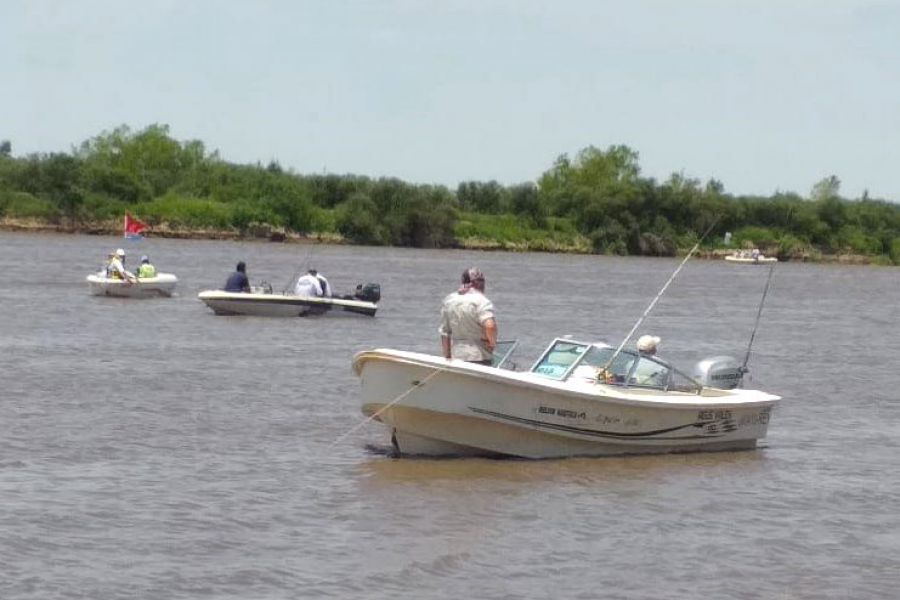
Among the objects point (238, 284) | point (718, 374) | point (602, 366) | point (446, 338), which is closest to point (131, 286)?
→ point (238, 284)

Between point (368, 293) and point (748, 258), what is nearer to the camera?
point (368, 293)

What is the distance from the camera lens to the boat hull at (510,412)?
18.5m

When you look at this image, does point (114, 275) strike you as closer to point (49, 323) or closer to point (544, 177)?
point (49, 323)

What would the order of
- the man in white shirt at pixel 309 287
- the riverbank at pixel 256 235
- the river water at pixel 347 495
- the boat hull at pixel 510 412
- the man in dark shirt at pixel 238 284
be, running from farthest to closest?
the riverbank at pixel 256 235 < the man in white shirt at pixel 309 287 < the man in dark shirt at pixel 238 284 < the boat hull at pixel 510 412 < the river water at pixel 347 495

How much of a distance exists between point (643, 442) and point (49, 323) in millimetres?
19626

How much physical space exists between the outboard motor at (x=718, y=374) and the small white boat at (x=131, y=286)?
23891mm

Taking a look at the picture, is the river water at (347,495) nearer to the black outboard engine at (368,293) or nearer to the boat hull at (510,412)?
the boat hull at (510,412)

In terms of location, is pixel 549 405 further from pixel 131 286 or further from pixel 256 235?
pixel 256 235

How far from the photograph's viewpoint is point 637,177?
463 feet

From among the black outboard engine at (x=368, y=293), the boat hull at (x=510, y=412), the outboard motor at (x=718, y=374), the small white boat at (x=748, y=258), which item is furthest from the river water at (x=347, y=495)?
the small white boat at (x=748, y=258)

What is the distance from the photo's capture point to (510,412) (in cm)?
1877

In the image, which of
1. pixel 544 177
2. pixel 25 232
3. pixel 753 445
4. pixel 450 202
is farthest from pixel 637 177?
pixel 753 445

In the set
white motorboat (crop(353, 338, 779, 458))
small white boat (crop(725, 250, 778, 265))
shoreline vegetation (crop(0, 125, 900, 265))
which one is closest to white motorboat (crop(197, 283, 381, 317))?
white motorboat (crop(353, 338, 779, 458))

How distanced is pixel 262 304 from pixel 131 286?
587 centimetres
